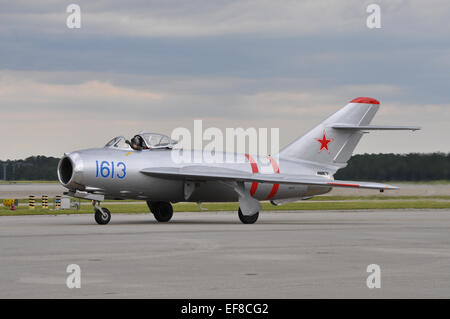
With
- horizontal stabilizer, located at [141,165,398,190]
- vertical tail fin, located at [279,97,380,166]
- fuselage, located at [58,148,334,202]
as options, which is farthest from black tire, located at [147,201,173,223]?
vertical tail fin, located at [279,97,380,166]

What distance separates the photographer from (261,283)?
1112 centimetres

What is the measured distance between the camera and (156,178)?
2725cm

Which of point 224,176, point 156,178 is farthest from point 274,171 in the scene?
point 156,178

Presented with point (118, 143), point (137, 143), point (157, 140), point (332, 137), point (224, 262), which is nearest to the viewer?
point (224, 262)

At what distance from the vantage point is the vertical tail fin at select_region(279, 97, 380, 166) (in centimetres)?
3083

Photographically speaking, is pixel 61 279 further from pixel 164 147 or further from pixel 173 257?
pixel 164 147

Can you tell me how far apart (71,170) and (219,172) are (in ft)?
17.8

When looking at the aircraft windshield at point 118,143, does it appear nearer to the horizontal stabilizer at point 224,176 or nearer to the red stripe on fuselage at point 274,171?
the horizontal stabilizer at point 224,176

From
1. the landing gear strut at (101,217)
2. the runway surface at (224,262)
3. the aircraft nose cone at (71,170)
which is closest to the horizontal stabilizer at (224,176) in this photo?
the landing gear strut at (101,217)

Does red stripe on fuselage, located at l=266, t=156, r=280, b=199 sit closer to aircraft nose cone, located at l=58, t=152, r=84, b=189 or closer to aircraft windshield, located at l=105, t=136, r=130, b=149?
aircraft windshield, located at l=105, t=136, r=130, b=149

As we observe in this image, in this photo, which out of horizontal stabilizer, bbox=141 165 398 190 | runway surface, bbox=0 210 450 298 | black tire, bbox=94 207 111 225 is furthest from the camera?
horizontal stabilizer, bbox=141 165 398 190

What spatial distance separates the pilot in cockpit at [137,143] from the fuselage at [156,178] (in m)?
0.18

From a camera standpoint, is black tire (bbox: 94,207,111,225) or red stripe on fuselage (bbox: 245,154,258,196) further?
red stripe on fuselage (bbox: 245,154,258,196)

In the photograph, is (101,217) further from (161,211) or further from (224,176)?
(224,176)
